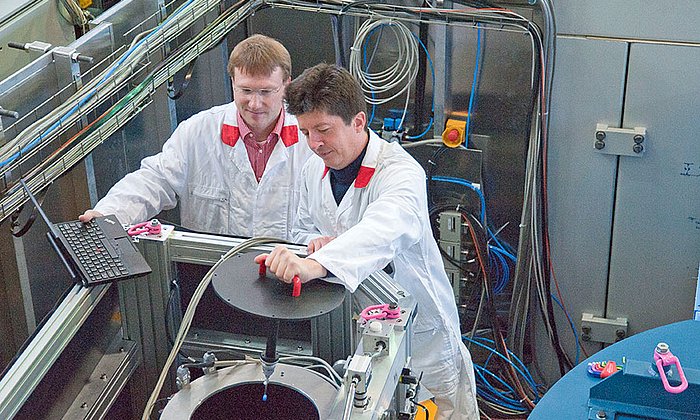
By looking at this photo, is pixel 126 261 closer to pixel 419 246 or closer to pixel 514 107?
pixel 419 246

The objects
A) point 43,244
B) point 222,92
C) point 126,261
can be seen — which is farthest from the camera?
point 222,92

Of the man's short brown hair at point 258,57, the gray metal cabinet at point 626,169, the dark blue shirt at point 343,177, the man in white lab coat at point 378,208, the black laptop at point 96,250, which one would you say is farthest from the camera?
the gray metal cabinet at point 626,169

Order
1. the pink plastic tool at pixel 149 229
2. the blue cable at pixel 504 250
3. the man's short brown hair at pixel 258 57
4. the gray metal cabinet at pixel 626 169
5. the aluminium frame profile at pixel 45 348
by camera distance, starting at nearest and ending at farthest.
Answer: the aluminium frame profile at pixel 45 348, the pink plastic tool at pixel 149 229, the man's short brown hair at pixel 258 57, the gray metal cabinet at pixel 626 169, the blue cable at pixel 504 250

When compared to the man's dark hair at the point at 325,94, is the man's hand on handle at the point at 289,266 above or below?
below

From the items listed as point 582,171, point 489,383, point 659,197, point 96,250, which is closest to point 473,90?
point 582,171

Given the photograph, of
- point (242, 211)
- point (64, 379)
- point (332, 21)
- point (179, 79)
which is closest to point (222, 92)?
point (179, 79)

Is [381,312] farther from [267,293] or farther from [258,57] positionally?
[258,57]

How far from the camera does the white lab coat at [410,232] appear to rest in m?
2.01

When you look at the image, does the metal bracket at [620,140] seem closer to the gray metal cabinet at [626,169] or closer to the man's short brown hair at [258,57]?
the gray metal cabinet at [626,169]

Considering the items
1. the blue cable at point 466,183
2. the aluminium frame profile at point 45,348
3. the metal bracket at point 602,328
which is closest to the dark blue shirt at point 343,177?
the aluminium frame profile at point 45,348

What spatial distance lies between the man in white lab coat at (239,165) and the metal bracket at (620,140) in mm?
930

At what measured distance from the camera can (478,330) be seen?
3.28 meters

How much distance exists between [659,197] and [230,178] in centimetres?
133

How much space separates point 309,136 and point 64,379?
0.80 m
